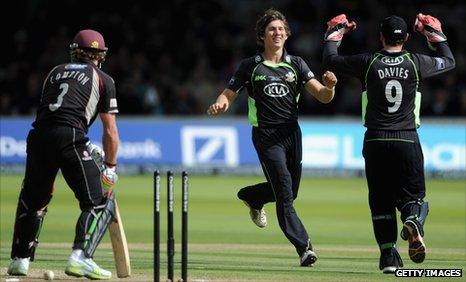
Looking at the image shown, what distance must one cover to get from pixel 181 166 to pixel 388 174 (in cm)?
1340

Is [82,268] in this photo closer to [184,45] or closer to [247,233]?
[247,233]

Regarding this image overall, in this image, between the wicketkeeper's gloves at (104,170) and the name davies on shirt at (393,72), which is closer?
the wicketkeeper's gloves at (104,170)

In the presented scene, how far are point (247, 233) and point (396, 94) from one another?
5.45m

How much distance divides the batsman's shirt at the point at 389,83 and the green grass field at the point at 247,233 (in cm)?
132

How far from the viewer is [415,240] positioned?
10.1 m

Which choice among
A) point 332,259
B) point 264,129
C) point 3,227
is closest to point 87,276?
point 264,129

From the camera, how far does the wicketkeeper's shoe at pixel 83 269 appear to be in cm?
941

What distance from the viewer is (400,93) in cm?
1041

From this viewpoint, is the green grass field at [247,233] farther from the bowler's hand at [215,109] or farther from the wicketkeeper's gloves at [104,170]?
the bowler's hand at [215,109]

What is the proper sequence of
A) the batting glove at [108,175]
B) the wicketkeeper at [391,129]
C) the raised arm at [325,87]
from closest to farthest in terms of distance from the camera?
1. the batting glove at [108,175]
2. the wicketkeeper at [391,129]
3. the raised arm at [325,87]

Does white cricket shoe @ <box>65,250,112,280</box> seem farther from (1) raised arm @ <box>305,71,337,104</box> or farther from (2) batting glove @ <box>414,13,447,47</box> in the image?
(2) batting glove @ <box>414,13,447,47</box>

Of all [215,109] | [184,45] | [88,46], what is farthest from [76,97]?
[184,45]

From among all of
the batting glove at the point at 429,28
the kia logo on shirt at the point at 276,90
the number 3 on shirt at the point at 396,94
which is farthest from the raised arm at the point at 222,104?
the batting glove at the point at 429,28

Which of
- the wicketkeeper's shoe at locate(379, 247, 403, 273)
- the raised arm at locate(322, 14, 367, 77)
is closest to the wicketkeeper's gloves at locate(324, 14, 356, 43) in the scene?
the raised arm at locate(322, 14, 367, 77)
